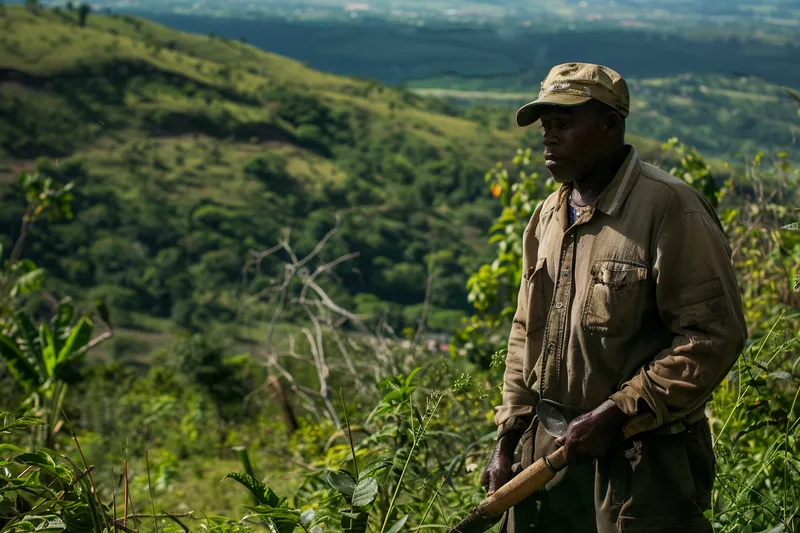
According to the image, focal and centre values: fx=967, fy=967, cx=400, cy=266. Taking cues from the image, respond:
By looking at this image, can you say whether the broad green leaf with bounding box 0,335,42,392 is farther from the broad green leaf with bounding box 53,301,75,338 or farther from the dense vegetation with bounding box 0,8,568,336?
the dense vegetation with bounding box 0,8,568,336

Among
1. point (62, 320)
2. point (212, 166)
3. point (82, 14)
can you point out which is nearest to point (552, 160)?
point (62, 320)

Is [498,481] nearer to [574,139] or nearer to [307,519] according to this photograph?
[307,519]

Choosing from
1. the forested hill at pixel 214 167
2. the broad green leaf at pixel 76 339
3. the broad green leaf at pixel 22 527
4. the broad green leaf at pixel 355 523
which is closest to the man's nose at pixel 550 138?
the broad green leaf at pixel 355 523

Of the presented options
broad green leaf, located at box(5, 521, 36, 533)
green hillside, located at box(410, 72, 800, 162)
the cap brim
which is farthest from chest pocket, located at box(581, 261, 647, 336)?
green hillside, located at box(410, 72, 800, 162)

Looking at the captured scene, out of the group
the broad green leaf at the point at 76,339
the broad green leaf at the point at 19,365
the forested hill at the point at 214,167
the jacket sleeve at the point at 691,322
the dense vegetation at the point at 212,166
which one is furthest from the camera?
the dense vegetation at the point at 212,166

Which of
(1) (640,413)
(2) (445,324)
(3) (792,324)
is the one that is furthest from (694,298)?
(2) (445,324)

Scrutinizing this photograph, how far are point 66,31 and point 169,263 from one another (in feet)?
136

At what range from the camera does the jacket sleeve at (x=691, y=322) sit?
6.23 feet

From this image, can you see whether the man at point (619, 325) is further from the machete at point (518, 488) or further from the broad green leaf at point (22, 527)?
the broad green leaf at point (22, 527)

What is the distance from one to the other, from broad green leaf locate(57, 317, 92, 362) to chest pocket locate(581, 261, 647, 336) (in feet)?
17.5

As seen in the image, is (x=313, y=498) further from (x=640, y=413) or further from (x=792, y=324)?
(x=792, y=324)

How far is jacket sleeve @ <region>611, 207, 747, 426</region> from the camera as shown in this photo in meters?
1.90

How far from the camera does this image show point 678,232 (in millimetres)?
1940

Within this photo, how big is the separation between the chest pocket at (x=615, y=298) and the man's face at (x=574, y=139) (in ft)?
0.74
